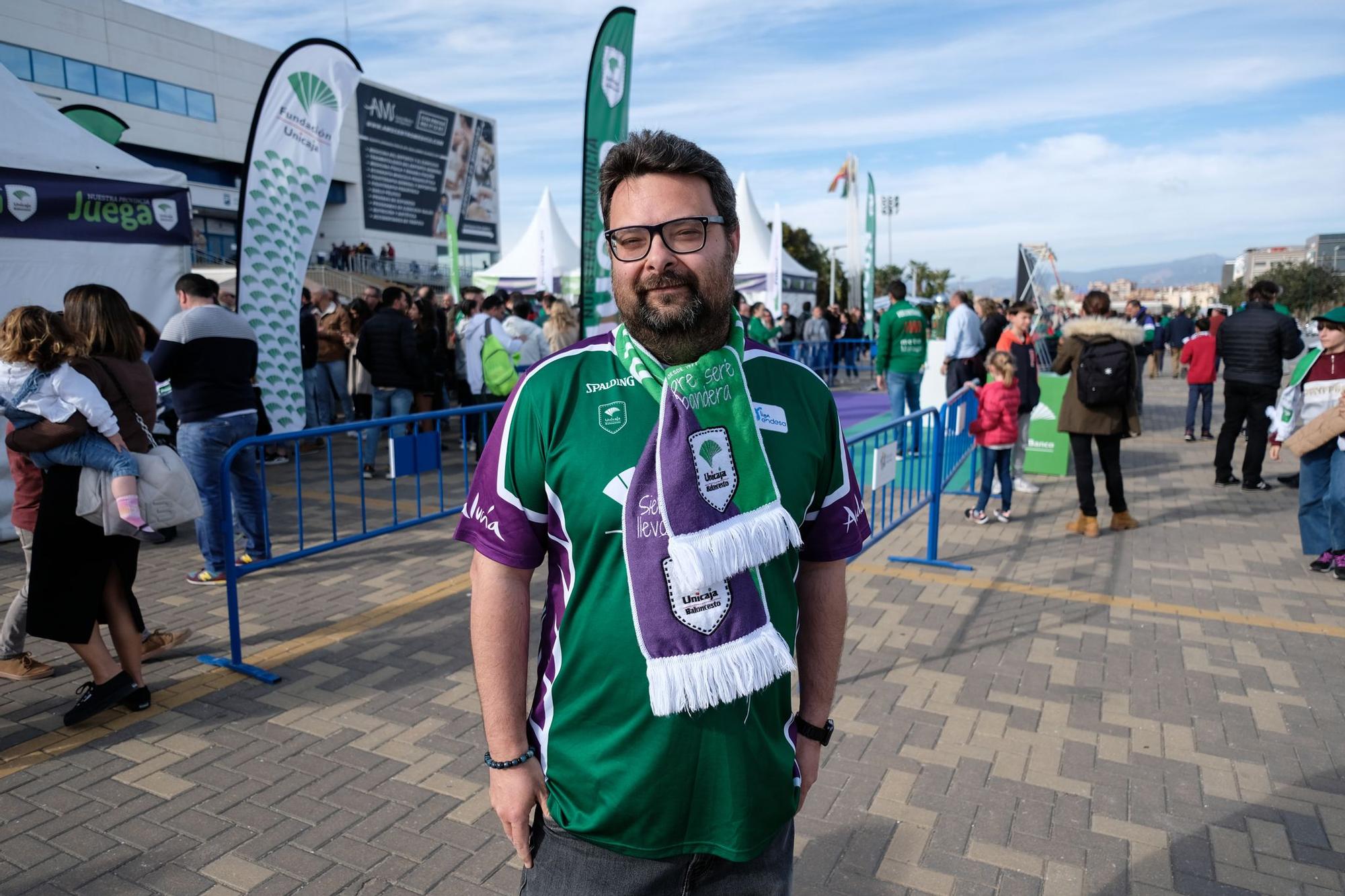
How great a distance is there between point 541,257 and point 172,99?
32.7m

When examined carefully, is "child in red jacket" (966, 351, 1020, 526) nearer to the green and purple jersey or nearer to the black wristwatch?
the black wristwatch

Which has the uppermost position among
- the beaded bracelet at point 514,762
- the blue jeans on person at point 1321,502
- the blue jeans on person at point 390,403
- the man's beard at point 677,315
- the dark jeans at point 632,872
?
the man's beard at point 677,315

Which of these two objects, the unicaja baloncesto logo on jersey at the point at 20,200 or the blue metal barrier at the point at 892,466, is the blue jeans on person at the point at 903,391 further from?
the unicaja baloncesto logo on jersey at the point at 20,200

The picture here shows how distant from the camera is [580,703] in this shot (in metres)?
1.55

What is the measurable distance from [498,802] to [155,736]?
9.71 ft

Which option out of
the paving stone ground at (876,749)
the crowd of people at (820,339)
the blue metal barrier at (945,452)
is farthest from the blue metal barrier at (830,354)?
the paving stone ground at (876,749)

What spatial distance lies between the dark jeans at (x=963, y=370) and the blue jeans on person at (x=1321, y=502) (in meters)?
3.70

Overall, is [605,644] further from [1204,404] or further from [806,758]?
[1204,404]

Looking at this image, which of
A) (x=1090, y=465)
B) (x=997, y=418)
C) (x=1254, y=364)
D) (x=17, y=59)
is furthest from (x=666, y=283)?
(x=17, y=59)

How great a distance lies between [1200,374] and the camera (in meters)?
11.6

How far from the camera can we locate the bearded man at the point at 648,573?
4.87 feet

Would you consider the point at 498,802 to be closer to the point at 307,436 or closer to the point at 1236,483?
the point at 307,436

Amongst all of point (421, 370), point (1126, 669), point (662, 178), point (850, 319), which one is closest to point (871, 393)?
point (850, 319)

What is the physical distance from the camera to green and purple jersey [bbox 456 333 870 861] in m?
1.50
